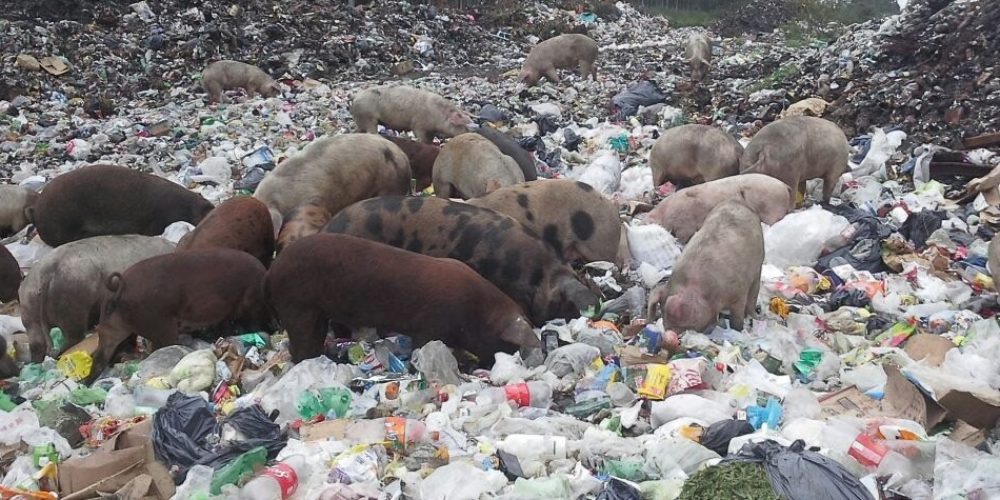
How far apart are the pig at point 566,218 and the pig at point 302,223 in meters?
1.24

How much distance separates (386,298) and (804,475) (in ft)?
8.13

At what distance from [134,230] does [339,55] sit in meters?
10.2

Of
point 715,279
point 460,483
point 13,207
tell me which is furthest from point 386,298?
point 13,207

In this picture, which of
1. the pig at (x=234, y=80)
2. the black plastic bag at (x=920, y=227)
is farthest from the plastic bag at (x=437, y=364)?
the pig at (x=234, y=80)

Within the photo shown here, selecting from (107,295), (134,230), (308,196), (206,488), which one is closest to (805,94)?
(308,196)

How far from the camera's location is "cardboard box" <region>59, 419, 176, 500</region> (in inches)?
139

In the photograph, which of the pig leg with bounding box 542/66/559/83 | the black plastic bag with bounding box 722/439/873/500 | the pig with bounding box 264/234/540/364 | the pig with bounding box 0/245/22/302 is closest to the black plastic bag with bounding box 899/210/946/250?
the pig with bounding box 264/234/540/364

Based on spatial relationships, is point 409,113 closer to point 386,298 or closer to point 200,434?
point 386,298

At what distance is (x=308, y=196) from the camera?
730cm

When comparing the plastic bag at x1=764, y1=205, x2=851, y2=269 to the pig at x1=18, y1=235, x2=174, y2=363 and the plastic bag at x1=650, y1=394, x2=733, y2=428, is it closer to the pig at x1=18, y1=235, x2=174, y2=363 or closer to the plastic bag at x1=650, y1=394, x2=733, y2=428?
the plastic bag at x1=650, y1=394, x2=733, y2=428

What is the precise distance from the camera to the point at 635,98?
41.1 feet

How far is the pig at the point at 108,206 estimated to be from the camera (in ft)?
24.6

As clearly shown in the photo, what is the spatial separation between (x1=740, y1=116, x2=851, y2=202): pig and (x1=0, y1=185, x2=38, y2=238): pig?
679cm

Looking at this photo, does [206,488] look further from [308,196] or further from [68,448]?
[308,196]
